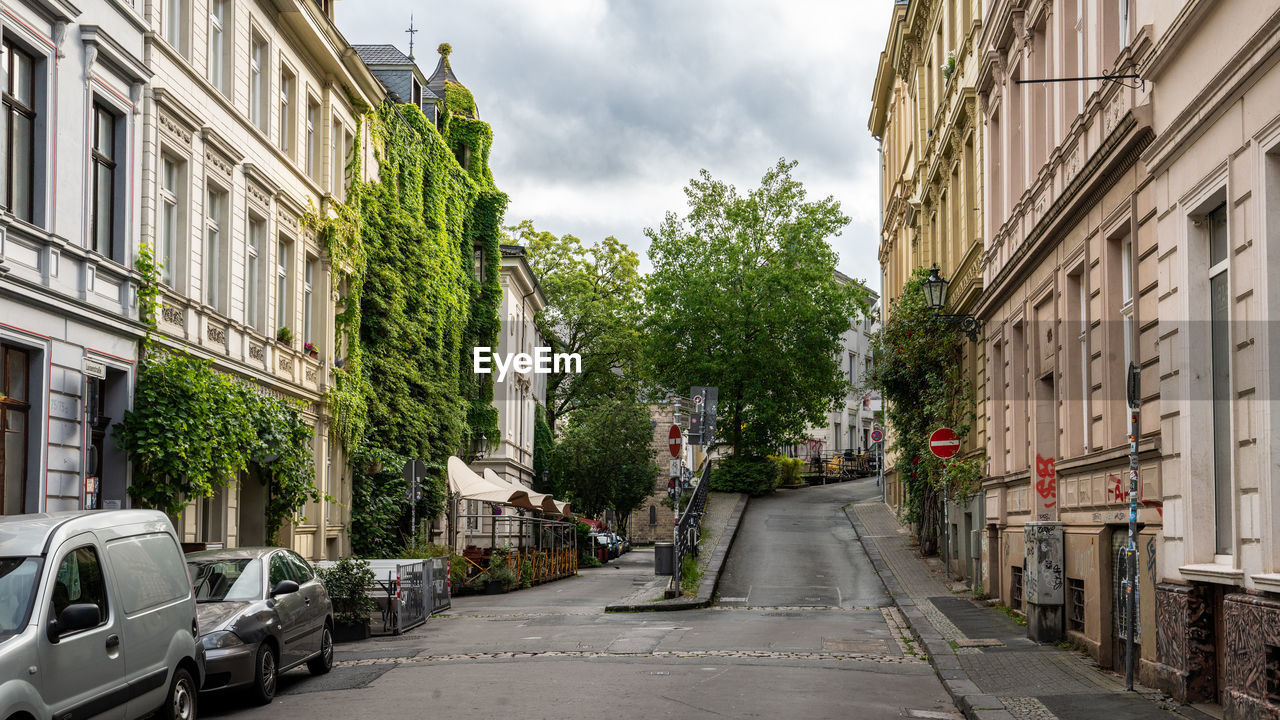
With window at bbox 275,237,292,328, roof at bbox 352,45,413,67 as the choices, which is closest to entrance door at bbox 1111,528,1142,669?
window at bbox 275,237,292,328

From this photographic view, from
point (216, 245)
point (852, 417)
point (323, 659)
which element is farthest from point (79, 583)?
point (852, 417)

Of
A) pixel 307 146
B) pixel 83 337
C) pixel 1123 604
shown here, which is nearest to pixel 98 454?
pixel 83 337

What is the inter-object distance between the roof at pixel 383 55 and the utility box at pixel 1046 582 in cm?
2521

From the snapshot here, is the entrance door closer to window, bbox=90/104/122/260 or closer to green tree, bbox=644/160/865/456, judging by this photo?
window, bbox=90/104/122/260

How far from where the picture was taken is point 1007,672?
527 inches

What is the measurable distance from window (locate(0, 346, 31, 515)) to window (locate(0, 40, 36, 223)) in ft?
5.55

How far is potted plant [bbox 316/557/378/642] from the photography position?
60.5 feet

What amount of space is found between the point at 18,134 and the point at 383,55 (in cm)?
2326

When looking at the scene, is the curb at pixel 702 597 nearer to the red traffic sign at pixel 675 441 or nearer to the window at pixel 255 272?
the red traffic sign at pixel 675 441

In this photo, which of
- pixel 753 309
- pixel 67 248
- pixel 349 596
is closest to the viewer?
pixel 67 248

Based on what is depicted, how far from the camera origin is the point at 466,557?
3139 cm

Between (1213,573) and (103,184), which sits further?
(103,184)

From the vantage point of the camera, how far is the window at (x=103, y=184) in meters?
17.0

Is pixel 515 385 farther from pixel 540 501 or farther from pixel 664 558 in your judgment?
pixel 664 558
